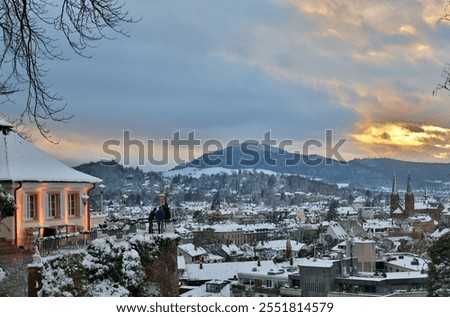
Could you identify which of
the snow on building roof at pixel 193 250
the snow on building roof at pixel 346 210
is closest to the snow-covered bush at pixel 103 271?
the snow on building roof at pixel 193 250

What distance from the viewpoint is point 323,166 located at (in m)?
6.24

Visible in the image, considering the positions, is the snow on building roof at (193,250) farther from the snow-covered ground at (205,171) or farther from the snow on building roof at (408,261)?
the snow on building roof at (408,261)

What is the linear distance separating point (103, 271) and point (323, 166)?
2.29m

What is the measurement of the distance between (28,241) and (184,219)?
1.57 m

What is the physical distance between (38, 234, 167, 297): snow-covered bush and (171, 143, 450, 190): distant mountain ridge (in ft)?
3.75

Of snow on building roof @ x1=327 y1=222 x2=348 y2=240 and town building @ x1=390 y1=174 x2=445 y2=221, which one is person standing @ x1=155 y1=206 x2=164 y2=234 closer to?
snow on building roof @ x1=327 y1=222 x2=348 y2=240

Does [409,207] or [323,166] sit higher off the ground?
[323,166]

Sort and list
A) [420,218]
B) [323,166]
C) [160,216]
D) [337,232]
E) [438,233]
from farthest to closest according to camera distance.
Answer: [160,216] → [337,232] → [420,218] → [323,166] → [438,233]

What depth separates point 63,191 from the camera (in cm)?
787

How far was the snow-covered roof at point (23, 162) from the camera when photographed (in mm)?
7172

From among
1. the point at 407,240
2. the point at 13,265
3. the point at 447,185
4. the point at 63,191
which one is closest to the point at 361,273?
the point at 407,240

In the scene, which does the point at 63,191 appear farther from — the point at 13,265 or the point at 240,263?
the point at 240,263

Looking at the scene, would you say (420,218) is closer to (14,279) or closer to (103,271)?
(103,271)

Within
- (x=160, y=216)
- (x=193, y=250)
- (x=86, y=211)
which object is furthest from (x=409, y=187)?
(x=86, y=211)
